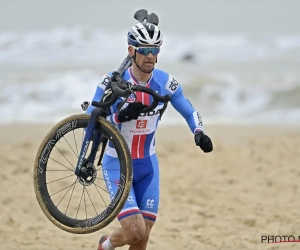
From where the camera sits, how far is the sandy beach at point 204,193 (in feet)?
24.0

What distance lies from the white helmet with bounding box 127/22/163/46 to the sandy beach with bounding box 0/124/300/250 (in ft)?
8.94

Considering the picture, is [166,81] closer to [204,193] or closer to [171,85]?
[171,85]

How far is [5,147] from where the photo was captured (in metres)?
11.5

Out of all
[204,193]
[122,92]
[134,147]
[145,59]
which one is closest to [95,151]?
[134,147]

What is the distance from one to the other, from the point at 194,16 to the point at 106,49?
14.1 m

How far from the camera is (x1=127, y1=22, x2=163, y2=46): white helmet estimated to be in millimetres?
5129

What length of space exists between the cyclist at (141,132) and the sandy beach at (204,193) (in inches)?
70.1

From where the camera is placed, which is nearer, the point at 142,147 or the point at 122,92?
the point at 122,92

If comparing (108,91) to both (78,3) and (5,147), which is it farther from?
(78,3)

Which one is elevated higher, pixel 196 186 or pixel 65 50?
pixel 65 50

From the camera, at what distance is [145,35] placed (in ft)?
16.9

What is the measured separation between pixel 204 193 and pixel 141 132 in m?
4.08

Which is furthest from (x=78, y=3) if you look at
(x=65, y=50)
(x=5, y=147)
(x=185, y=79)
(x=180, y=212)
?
(x=180, y=212)

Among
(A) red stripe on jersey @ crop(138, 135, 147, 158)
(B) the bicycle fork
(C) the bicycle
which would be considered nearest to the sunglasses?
(C) the bicycle
